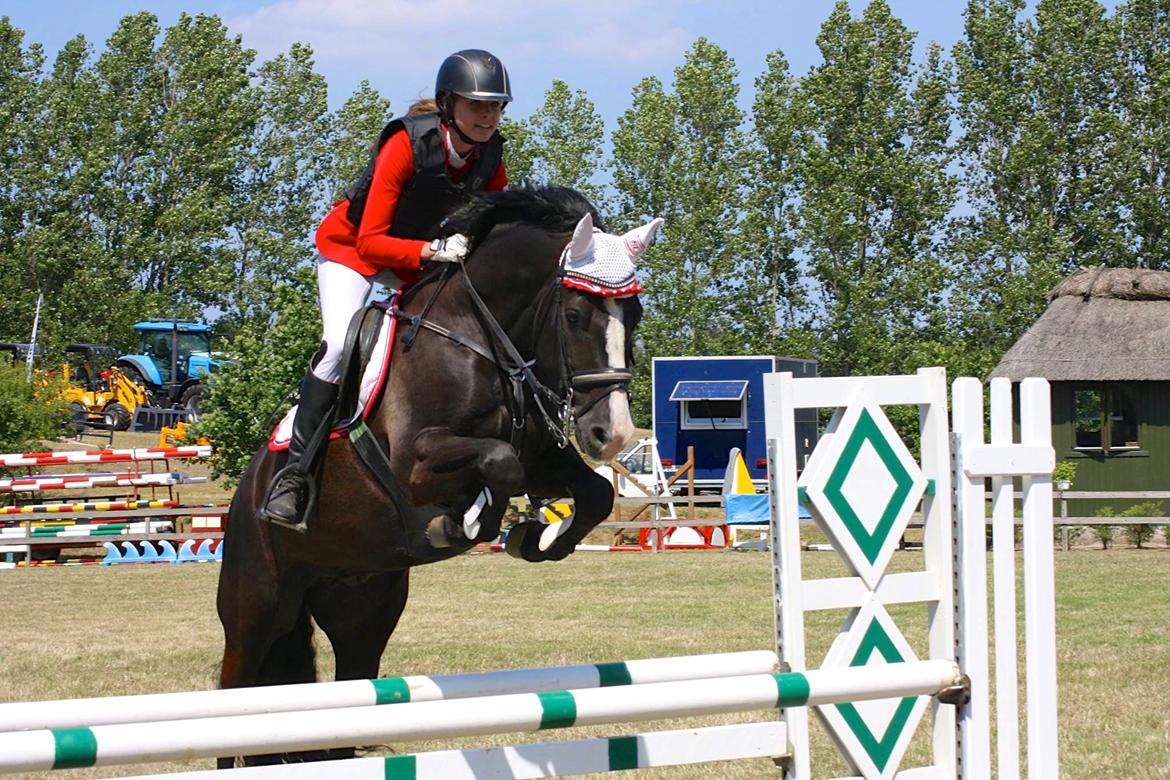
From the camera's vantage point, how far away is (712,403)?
2608 centimetres

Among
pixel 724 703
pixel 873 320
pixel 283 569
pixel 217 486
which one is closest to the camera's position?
pixel 724 703

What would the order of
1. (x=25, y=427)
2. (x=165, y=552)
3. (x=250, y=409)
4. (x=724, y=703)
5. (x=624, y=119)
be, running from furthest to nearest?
(x=624, y=119)
(x=25, y=427)
(x=250, y=409)
(x=165, y=552)
(x=724, y=703)

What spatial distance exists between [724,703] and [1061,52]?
3718 centimetres

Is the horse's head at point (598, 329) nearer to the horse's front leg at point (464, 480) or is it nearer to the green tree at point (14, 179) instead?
the horse's front leg at point (464, 480)

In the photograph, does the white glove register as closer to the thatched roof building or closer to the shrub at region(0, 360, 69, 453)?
the thatched roof building

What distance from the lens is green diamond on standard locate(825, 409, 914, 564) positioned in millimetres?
3566

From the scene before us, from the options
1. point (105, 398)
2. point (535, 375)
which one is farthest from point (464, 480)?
point (105, 398)

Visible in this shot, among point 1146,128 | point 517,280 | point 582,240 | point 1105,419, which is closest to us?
point 582,240

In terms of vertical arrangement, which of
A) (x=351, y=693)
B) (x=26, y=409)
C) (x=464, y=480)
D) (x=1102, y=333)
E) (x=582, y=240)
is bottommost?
(x=351, y=693)

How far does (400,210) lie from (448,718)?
2266 mm

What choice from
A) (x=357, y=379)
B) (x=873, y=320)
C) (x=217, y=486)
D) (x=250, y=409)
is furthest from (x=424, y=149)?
(x=873, y=320)

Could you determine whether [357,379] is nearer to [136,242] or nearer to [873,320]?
[873,320]

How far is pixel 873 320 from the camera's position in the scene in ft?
118

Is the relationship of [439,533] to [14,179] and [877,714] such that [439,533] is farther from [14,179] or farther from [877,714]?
[14,179]
